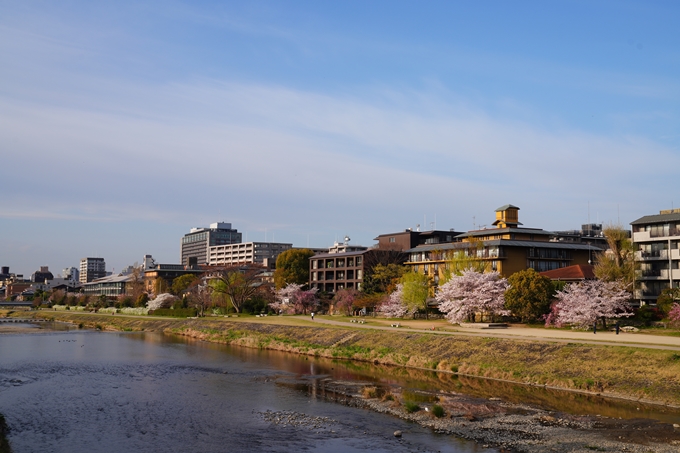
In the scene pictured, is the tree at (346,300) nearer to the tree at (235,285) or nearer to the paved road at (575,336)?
the tree at (235,285)

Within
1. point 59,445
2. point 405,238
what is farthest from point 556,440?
point 405,238

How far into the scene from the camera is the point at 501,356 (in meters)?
46.0

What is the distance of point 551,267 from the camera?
88.4 metres

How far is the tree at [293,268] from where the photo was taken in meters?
120

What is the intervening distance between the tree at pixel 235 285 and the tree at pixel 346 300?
50.0 feet

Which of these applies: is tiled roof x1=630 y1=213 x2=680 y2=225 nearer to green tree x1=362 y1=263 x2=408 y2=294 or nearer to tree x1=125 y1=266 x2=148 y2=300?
green tree x1=362 y1=263 x2=408 y2=294

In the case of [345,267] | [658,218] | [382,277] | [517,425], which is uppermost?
[658,218]

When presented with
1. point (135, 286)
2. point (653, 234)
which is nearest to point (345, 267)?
point (653, 234)

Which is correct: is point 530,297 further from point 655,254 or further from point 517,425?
point 517,425

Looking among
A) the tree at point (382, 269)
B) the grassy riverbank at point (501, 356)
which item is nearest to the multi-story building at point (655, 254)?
the grassy riverbank at point (501, 356)

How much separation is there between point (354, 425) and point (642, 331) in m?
35.2

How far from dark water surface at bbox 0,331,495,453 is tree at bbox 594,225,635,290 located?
33112 mm

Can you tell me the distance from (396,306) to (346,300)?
13.9m

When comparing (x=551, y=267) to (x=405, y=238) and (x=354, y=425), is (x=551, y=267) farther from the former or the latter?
(x=354, y=425)
